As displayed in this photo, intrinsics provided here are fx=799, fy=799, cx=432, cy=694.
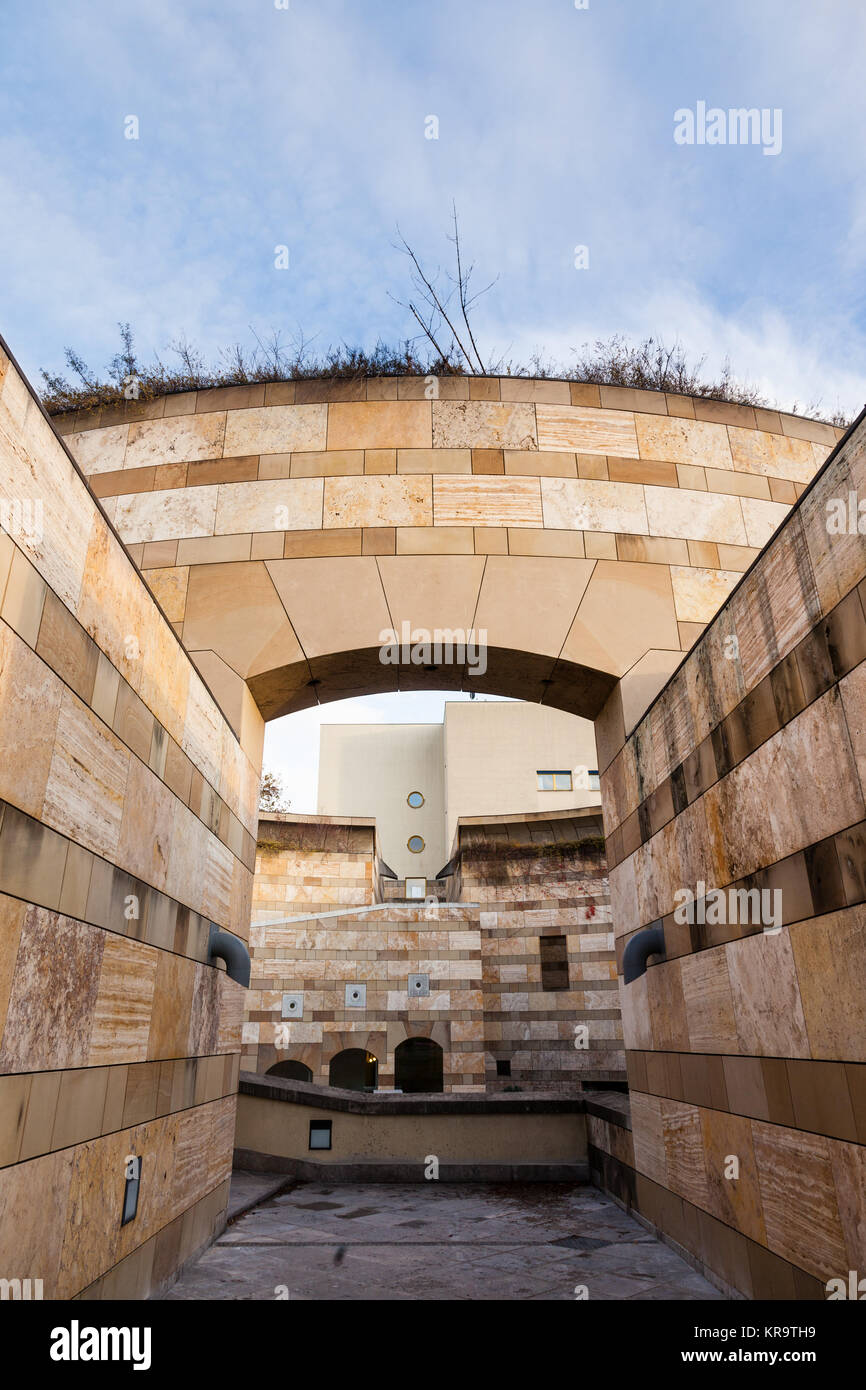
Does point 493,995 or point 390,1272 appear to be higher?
point 493,995

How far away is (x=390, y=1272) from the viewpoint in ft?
17.6

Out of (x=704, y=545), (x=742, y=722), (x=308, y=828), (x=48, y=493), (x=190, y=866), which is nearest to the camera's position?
(x=48, y=493)

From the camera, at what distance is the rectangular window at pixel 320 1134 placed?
33.6 feet

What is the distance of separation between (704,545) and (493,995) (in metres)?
15.2

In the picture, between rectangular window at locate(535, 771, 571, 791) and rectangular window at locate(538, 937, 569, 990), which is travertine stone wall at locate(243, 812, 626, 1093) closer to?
rectangular window at locate(538, 937, 569, 990)

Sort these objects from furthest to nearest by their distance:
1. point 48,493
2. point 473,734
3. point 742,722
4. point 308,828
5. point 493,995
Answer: point 473,734 < point 308,828 < point 493,995 < point 742,722 < point 48,493

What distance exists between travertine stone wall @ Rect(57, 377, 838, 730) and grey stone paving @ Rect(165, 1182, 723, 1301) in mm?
4011

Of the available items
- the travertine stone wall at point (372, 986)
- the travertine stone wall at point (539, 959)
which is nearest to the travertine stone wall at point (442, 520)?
the travertine stone wall at point (372, 986)

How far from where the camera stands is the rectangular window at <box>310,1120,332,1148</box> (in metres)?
10.2

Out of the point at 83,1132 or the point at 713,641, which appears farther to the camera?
the point at 713,641

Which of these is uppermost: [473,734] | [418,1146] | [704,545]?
[473,734]

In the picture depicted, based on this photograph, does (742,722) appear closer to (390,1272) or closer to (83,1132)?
(83,1132)

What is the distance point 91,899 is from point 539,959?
17.8 metres
